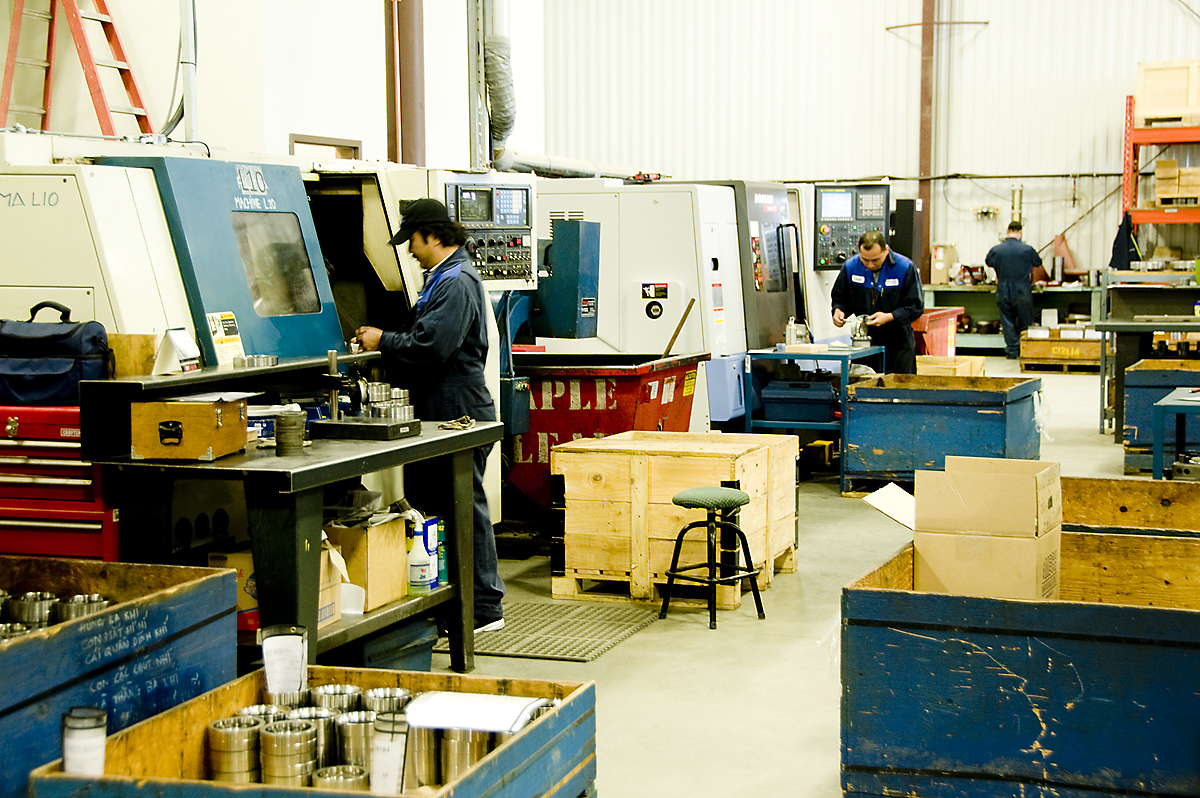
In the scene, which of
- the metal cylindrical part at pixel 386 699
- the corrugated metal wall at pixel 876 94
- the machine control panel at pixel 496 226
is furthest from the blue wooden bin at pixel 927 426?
the corrugated metal wall at pixel 876 94

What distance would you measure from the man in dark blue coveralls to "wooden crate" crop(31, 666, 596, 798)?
13004mm

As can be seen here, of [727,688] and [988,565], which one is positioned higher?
[988,565]

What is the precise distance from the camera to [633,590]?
5.17 m

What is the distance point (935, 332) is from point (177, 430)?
28.0 ft

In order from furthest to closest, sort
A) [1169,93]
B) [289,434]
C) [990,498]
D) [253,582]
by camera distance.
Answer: [1169,93]
[253,582]
[289,434]
[990,498]

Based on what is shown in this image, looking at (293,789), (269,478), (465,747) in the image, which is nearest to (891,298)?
(269,478)

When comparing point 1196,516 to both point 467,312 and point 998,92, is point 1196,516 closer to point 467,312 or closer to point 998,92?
point 467,312

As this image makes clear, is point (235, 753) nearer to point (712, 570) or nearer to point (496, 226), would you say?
point (712, 570)

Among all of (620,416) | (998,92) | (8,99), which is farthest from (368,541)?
(998,92)

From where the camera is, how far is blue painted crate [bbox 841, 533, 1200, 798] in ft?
8.23

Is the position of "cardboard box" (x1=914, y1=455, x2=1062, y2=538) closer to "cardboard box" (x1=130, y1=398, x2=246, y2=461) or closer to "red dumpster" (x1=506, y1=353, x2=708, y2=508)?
"cardboard box" (x1=130, y1=398, x2=246, y2=461)

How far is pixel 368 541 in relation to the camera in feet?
12.5

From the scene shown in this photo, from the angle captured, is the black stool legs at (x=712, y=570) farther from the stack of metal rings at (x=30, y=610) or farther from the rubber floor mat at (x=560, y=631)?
the stack of metal rings at (x=30, y=610)

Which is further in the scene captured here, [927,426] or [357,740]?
[927,426]
